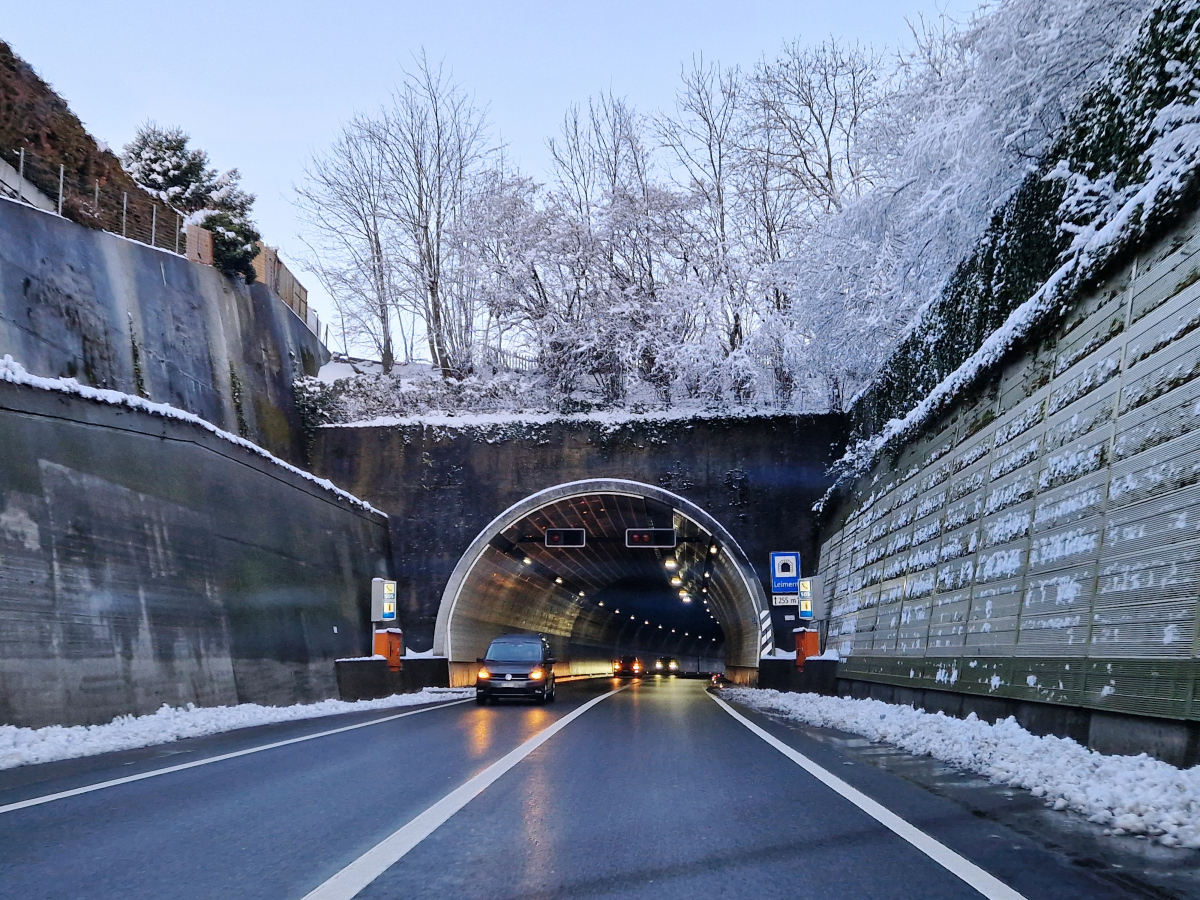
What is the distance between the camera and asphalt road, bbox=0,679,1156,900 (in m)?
4.88

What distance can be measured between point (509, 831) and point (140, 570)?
12.5 meters

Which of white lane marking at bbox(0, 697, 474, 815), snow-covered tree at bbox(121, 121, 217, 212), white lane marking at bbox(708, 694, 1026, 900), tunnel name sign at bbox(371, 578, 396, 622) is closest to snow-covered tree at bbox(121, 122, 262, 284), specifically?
snow-covered tree at bbox(121, 121, 217, 212)

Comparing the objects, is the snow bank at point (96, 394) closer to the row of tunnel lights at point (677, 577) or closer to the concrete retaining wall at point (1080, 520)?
the concrete retaining wall at point (1080, 520)

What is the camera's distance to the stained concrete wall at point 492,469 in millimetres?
32031

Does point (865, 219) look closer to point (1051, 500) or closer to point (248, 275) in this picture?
point (1051, 500)

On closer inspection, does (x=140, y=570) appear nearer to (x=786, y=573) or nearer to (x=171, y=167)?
(x=786, y=573)

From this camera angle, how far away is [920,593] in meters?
15.5

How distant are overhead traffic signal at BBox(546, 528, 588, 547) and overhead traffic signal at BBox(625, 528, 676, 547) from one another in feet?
5.39

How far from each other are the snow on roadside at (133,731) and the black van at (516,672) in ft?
13.0

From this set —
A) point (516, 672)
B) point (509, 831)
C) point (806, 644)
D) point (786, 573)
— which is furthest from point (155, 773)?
point (786, 573)

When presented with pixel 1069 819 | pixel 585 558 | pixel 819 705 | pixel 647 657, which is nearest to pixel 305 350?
pixel 585 558

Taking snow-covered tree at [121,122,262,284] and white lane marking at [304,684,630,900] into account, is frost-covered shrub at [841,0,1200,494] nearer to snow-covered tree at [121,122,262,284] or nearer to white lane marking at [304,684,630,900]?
white lane marking at [304,684,630,900]

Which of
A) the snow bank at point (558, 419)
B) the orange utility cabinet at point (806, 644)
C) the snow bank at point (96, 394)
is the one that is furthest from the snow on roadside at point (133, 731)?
the snow bank at point (558, 419)

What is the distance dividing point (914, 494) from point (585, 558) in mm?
24375
